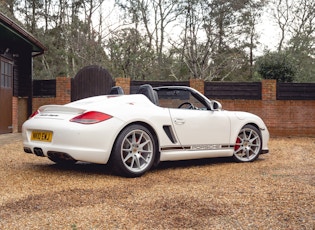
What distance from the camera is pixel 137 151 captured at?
16.6ft

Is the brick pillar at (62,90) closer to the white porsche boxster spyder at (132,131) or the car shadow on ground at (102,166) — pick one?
the white porsche boxster spyder at (132,131)

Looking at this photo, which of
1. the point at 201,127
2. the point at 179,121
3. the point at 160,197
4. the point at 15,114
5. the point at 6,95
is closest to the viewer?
the point at 160,197

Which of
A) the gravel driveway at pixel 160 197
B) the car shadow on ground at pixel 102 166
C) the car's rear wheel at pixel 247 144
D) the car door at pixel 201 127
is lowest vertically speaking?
the car shadow on ground at pixel 102 166

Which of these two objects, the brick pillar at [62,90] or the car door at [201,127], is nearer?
the car door at [201,127]

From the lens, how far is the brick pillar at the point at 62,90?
42.1 ft

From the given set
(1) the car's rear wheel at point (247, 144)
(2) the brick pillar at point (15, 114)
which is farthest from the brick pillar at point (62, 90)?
(1) the car's rear wheel at point (247, 144)

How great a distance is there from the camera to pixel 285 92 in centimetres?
1280

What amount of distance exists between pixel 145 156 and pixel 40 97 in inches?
348

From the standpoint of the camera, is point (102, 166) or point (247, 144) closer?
point (102, 166)

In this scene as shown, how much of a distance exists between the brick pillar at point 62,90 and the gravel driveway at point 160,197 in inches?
276

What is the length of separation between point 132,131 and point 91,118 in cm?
52

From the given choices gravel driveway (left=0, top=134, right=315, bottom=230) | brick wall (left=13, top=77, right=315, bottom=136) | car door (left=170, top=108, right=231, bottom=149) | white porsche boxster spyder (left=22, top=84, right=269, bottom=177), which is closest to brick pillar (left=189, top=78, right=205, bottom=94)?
brick wall (left=13, top=77, right=315, bottom=136)

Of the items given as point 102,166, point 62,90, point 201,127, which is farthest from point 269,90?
point 102,166

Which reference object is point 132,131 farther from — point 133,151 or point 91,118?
point 91,118
